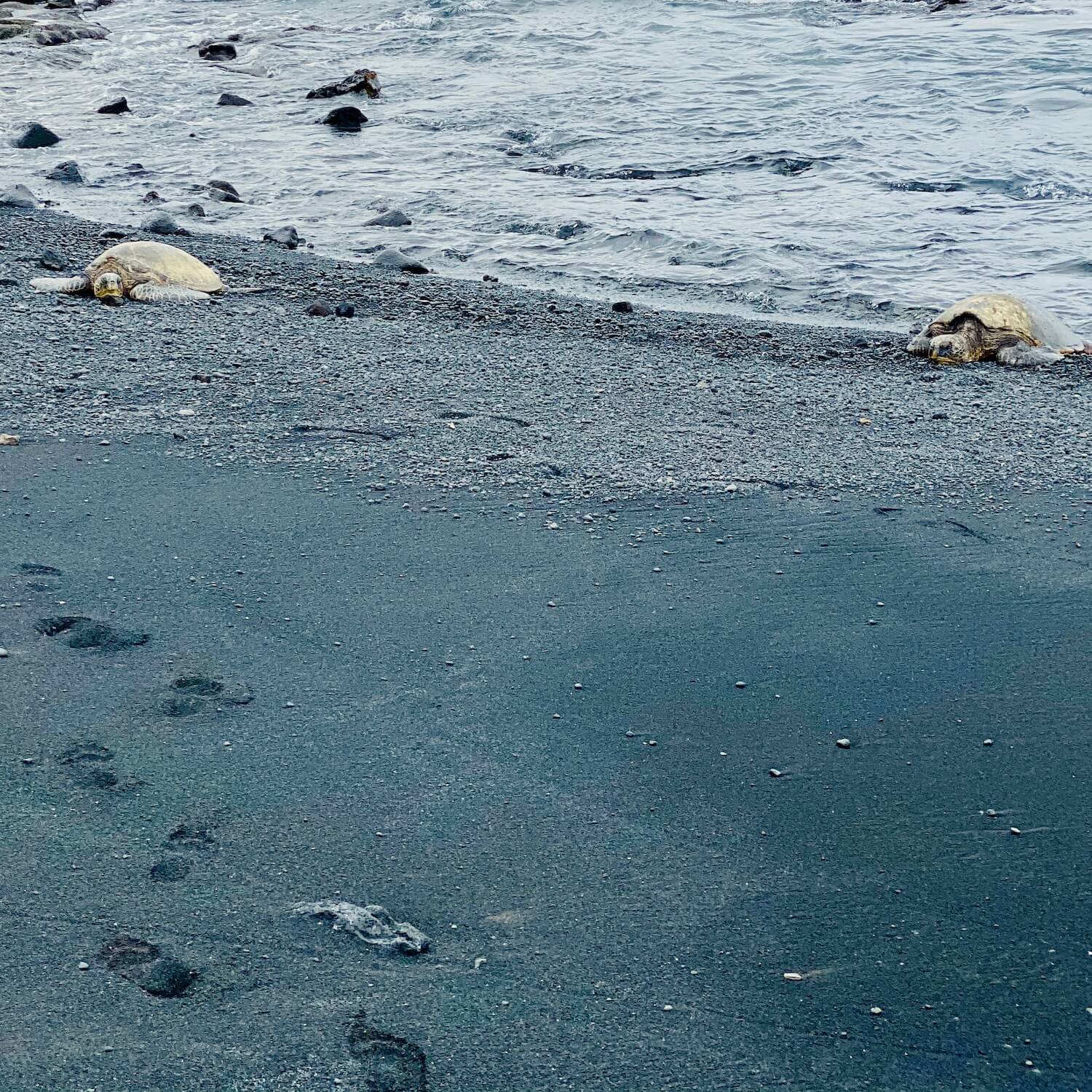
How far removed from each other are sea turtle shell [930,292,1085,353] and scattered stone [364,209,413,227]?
192 inches

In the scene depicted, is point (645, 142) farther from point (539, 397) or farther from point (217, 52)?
point (217, 52)

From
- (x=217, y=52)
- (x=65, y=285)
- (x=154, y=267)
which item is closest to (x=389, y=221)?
(x=154, y=267)

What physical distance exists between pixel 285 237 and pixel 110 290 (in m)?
2.64

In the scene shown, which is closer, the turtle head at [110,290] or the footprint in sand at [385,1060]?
the footprint in sand at [385,1060]

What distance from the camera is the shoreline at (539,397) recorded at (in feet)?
16.6

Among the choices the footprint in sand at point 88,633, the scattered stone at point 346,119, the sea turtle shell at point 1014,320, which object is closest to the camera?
the footprint in sand at point 88,633

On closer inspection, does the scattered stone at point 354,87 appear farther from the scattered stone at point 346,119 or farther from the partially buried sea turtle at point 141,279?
the partially buried sea turtle at point 141,279

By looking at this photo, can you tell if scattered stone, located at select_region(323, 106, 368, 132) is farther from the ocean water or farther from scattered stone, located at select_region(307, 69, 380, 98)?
scattered stone, located at select_region(307, 69, 380, 98)

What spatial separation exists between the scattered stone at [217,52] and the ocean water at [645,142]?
0.32 metres

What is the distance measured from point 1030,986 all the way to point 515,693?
154 centimetres

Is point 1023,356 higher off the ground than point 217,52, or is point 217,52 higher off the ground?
point 217,52

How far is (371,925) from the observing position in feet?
8.57

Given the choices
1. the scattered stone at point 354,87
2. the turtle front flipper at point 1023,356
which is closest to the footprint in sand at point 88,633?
the turtle front flipper at point 1023,356

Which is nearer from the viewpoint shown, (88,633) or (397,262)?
(88,633)
